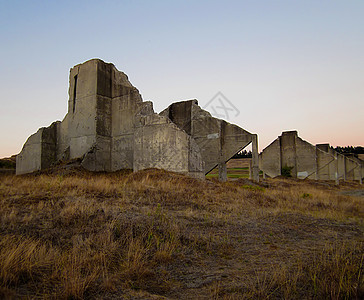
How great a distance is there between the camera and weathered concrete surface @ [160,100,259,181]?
1479 centimetres

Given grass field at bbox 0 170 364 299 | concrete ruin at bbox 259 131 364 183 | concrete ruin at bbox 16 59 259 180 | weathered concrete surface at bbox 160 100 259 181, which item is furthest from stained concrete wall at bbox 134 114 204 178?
concrete ruin at bbox 259 131 364 183

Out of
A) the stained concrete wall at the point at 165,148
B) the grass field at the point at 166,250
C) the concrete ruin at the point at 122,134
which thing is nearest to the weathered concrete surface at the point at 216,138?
the concrete ruin at the point at 122,134

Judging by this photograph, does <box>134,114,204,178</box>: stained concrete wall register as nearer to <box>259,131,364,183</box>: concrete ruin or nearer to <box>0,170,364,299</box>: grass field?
<box>0,170,364,299</box>: grass field

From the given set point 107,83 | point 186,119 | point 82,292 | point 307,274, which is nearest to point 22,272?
point 82,292

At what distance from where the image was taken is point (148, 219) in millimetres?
4445

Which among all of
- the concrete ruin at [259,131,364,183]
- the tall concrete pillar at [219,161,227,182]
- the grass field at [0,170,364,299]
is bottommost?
the grass field at [0,170,364,299]

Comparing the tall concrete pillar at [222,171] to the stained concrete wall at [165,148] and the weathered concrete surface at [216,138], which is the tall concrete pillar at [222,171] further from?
the stained concrete wall at [165,148]

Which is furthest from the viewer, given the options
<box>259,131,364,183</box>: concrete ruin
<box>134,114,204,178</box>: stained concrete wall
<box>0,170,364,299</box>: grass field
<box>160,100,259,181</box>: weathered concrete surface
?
<box>259,131,364,183</box>: concrete ruin

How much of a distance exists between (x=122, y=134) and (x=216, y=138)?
5230 mm

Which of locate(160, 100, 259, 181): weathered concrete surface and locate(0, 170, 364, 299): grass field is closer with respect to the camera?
locate(0, 170, 364, 299): grass field

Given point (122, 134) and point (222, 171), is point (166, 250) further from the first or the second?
point (222, 171)

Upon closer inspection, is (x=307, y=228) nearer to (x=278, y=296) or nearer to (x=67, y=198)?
(x=278, y=296)

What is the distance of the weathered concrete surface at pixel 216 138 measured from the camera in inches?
582

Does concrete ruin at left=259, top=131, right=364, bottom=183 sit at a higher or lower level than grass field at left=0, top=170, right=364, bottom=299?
higher
